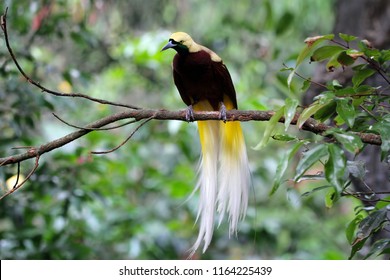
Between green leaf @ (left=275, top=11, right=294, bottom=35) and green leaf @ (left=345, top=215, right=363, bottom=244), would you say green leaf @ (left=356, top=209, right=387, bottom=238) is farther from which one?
green leaf @ (left=275, top=11, right=294, bottom=35)

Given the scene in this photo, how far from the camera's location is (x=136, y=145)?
306 cm

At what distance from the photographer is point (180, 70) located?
2.12 m

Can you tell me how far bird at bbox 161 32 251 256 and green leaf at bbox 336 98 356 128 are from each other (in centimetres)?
80

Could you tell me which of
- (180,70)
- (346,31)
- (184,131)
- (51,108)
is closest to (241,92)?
(184,131)

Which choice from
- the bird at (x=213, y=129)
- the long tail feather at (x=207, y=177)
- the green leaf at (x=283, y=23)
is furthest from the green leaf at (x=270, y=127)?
the green leaf at (x=283, y=23)

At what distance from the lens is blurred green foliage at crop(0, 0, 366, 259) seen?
7.59 feet

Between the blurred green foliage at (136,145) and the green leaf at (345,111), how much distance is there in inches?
12.0

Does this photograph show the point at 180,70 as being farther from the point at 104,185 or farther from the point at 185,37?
the point at 104,185

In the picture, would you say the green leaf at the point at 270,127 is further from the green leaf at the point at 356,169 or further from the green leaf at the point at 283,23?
the green leaf at the point at 283,23

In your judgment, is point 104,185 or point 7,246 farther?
point 104,185

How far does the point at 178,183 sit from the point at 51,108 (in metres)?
1.02

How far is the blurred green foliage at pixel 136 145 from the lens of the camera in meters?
2.31

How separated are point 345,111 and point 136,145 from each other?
208 centimetres

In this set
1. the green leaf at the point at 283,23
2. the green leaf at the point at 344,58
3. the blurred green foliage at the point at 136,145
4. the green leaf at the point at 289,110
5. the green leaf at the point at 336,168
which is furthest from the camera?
the green leaf at the point at 283,23
